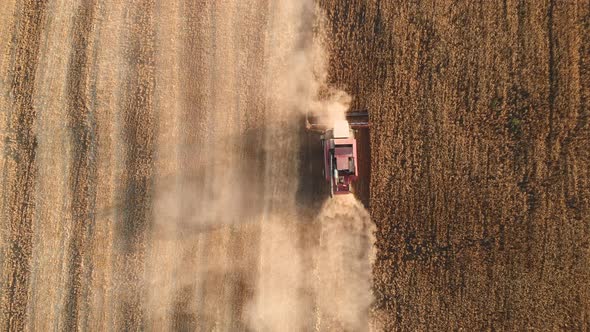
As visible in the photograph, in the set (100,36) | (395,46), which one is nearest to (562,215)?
(395,46)

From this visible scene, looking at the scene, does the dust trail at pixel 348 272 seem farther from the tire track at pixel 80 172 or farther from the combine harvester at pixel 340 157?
Result: the tire track at pixel 80 172

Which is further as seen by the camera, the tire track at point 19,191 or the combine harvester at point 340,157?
the tire track at point 19,191

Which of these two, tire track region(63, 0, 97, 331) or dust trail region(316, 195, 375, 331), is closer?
dust trail region(316, 195, 375, 331)

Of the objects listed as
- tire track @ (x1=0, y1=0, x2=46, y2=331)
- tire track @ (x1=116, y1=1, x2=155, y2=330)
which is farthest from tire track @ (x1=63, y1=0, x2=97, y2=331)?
tire track @ (x1=0, y1=0, x2=46, y2=331)

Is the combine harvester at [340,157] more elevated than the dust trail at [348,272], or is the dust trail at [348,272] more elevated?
the combine harvester at [340,157]

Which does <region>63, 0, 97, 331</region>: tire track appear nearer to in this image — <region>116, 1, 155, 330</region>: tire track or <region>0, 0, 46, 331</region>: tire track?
<region>116, 1, 155, 330</region>: tire track

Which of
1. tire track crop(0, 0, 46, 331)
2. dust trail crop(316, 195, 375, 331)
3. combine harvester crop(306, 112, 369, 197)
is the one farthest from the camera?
tire track crop(0, 0, 46, 331)

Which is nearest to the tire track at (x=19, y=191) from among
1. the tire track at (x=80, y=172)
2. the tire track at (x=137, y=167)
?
the tire track at (x=80, y=172)
